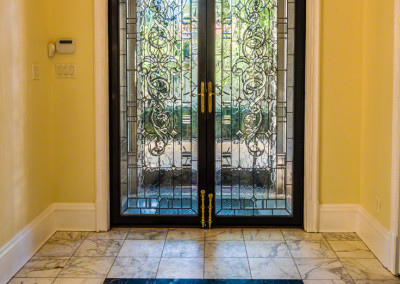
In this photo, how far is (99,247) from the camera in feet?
12.8

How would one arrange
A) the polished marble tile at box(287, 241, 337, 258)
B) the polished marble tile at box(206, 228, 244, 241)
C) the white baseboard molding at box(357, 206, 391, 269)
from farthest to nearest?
the polished marble tile at box(206, 228, 244, 241) → the polished marble tile at box(287, 241, 337, 258) → the white baseboard molding at box(357, 206, 391, 269)

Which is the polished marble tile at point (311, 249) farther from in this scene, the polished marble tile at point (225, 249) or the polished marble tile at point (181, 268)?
the polished marble tile at point (181, 268)

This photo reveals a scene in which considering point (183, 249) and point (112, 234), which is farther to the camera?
point (112, 234)

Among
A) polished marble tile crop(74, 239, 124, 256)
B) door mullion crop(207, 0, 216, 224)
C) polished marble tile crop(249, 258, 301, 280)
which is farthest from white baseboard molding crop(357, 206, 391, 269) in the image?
polished marble tile crop(74, 239, 124, 256)

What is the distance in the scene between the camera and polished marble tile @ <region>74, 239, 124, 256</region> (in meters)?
3.77

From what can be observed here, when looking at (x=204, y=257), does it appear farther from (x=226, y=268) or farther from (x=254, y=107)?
(x=254, y=107)

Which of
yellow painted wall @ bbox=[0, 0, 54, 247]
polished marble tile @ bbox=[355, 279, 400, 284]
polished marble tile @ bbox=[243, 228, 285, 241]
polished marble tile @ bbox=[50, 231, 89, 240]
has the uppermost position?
yellow painted wall @ bbox=[0, 0, 54, 247]

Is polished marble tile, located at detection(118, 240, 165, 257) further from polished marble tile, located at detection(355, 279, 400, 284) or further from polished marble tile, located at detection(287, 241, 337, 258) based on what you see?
polished marble tile, located at detection(355, 279, 400, 284)

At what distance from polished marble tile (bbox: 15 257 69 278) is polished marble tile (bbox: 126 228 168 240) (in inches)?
25.3

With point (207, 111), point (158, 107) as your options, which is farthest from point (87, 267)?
point (207, 111)

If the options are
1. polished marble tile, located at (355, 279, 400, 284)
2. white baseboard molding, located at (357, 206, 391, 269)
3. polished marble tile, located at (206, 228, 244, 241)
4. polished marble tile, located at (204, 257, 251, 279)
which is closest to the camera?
polished marble tile, located at (355, 279, 400, 284)

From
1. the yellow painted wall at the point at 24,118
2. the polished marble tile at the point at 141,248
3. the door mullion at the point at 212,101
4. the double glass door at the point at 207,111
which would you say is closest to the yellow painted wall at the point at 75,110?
the yellow painted wall at the point at 24,118

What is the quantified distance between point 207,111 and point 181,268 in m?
1.35

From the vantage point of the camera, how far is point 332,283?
10.6 feet
